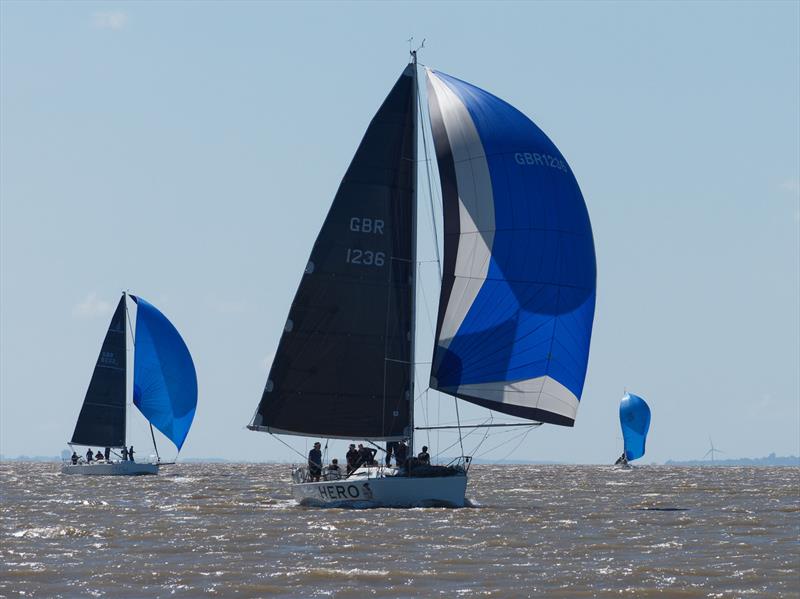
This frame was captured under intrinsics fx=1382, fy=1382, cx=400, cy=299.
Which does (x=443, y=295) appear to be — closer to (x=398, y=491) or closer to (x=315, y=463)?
(x=398, y=491)

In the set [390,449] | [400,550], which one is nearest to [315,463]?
[390,449]

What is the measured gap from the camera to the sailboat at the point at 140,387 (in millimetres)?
64125

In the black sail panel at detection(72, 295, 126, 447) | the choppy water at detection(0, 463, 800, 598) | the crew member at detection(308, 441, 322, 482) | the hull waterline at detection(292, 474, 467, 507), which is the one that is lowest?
the choppy water at detection(0, 463, 800, 598)

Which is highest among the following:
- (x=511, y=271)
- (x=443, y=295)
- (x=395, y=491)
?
(x=511, y=271)

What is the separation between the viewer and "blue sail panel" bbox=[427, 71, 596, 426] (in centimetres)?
3111

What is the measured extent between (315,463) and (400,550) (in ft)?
40.8

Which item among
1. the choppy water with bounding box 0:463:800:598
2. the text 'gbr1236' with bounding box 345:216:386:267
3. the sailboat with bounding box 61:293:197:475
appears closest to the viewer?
the choppy water with bounding box 0:463:800:598

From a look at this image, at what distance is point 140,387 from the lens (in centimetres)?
6462

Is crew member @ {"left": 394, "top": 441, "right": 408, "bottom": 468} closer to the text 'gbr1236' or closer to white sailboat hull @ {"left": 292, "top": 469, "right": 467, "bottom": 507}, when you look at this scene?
white sailboat hull @ {"left": 292, "top": 469, "right": 467, "bottom": 507}

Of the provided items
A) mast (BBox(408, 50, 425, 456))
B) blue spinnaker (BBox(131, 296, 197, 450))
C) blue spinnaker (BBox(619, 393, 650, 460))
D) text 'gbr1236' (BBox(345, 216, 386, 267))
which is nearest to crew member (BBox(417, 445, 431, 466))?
mast (BBox(408, 50, 425, 456))

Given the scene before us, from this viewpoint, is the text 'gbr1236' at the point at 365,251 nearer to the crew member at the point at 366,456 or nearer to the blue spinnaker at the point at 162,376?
the crew member at the point at 366,456

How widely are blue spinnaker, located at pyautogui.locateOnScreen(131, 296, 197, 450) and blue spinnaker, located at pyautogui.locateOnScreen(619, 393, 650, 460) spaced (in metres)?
47.2

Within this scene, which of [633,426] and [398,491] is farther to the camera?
[633,426]

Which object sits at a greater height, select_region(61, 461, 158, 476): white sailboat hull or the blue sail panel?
the blue sail panel
